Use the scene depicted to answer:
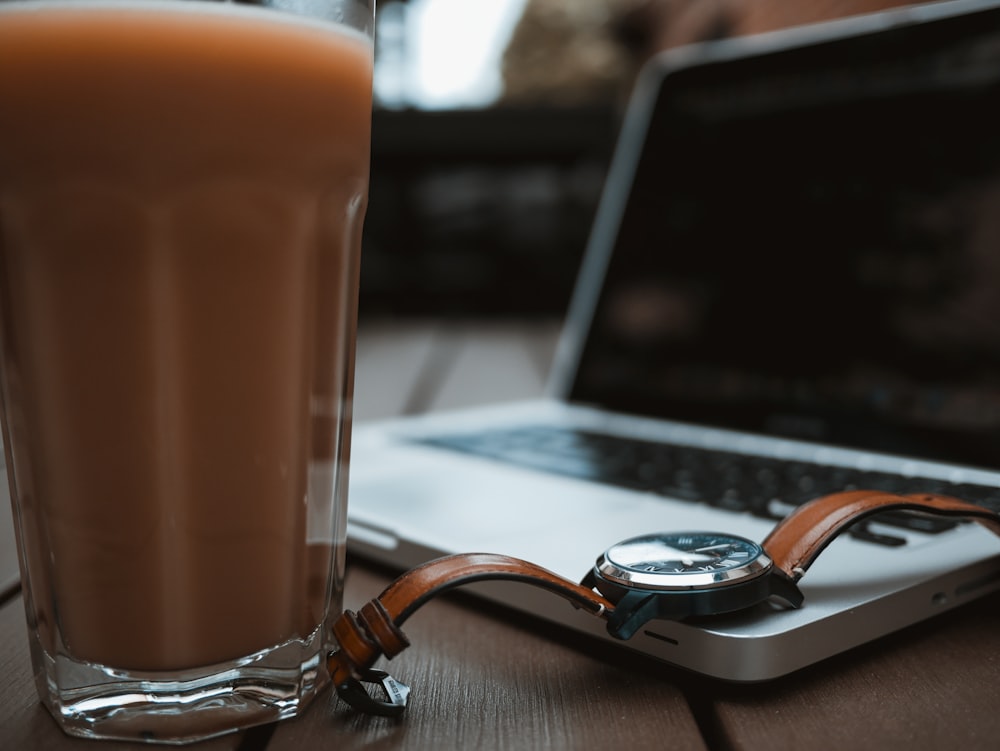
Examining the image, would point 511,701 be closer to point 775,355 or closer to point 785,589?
point 785,589

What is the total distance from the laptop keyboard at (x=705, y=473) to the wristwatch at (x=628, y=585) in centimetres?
8

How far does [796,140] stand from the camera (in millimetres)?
736

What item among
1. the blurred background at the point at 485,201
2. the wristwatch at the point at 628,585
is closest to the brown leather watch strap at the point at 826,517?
the wristwatch at the point at 628,585

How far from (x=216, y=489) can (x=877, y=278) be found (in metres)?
0.53

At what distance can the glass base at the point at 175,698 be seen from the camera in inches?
11.5

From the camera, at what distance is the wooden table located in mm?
285

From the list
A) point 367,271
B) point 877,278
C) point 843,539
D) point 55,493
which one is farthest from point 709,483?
point 367,271

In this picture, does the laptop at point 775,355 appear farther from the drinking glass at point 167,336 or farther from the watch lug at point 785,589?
the drinking glass at point 167,336

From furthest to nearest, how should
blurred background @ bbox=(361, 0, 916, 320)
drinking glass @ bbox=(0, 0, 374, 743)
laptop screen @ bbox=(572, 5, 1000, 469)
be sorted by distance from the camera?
blurred background @ bbox=(361, 0, 916, 320) < laptop screen @ bbox=(572, 5, 1000, 469) < drinking glass @ bbox=(0, 0, 374, 743)

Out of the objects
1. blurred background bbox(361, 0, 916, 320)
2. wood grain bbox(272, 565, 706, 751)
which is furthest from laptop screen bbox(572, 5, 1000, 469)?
blurred background bbox(361, 0, 916, 320)

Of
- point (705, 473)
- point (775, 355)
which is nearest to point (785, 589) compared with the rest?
point (705, 473)

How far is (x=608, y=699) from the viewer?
12.3 inches

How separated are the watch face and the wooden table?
40 millimetres

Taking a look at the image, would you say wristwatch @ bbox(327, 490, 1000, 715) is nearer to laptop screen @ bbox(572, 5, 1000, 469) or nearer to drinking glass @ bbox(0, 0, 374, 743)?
drinking glass @ bbox(0, 0, 374, 743)
